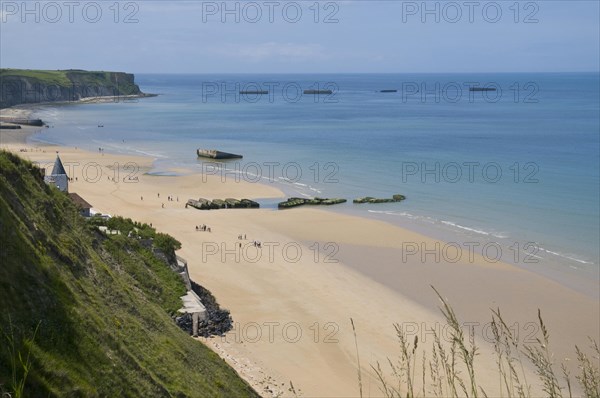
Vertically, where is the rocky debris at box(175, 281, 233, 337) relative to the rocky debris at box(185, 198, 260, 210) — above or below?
below

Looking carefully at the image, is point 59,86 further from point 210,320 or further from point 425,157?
point 210,320

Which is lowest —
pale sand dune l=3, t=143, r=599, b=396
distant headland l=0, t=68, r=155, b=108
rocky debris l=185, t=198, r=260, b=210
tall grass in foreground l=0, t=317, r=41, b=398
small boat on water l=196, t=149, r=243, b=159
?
pale sand dune l=3, t=143, r=599, b=396

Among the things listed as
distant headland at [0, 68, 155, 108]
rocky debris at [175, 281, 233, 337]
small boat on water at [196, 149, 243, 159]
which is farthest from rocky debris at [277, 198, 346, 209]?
distant headland at [0, 68, 155, 108]

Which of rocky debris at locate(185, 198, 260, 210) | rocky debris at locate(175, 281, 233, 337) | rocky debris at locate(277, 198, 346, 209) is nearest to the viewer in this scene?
rocky debris at locate(175, 281, 233, 337)

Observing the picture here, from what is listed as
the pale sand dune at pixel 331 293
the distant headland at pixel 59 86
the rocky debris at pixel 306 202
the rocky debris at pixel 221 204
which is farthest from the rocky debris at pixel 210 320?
the distant headland at pixel 59 86

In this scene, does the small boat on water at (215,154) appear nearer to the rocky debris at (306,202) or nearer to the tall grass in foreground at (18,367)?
the rocky debris at (306,202)

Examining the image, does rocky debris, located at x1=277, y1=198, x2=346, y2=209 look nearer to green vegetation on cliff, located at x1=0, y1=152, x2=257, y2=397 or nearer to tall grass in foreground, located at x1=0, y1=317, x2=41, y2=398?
green vegetation on cliff, located at x1=0, y1=152, x2=257, y2=397

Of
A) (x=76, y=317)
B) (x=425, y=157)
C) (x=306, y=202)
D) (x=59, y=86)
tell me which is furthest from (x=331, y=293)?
(x=59, y=86)
